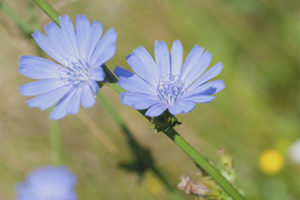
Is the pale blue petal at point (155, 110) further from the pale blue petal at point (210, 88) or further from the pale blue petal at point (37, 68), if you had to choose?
the pale blue petal at point (37, 68)

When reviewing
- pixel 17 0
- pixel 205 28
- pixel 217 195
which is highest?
pixel 17 0

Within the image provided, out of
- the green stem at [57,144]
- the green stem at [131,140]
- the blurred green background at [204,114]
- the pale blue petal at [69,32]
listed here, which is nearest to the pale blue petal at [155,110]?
the pale blue petal at [69,32]

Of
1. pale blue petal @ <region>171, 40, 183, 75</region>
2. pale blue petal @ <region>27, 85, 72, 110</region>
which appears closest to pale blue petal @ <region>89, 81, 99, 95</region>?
pale blue petal @ <region>27, 85, 72, 110</region>

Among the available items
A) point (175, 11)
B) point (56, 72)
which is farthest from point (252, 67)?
point (56, 72)

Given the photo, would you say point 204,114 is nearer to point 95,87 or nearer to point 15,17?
point 15,17

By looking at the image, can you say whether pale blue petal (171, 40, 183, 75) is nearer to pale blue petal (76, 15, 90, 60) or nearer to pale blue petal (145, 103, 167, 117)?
pale blue petal (145, 103, 167, 117)

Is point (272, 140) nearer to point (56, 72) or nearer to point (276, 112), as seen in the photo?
point (276, 112)
